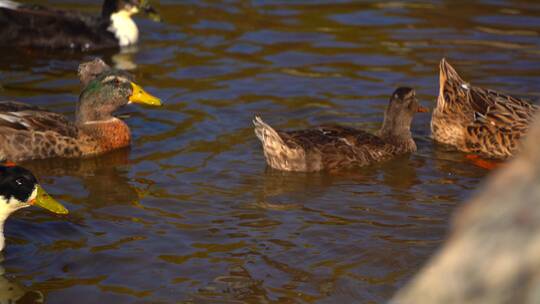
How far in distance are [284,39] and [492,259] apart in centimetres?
1242

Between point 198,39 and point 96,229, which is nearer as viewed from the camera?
point 96,229

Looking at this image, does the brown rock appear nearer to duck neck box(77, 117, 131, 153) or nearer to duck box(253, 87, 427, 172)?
duck box(253, 87, 427, 172)

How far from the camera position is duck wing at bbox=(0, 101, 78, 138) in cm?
991

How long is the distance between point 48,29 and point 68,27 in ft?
0.89

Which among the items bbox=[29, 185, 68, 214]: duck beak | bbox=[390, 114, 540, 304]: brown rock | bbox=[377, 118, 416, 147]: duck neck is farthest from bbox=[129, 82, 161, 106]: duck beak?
bbox=[390, 114, 540, 304]: brown rock

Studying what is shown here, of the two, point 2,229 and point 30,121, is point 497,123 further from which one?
point 2,229

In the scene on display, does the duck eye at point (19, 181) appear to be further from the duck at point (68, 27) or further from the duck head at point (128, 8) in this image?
the duck head at point (128, 8)

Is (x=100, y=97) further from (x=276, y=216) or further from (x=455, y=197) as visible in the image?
(x=455, y=197)

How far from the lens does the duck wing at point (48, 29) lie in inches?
555

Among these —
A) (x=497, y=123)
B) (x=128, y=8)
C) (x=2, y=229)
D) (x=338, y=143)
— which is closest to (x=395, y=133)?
(x=338, y=143)

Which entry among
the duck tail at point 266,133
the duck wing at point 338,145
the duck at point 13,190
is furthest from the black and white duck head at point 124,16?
the duck at point 13,190

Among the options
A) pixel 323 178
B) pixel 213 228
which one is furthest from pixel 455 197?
pixel 213 228

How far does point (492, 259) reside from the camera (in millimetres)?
2242

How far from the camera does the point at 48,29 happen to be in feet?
46.3
